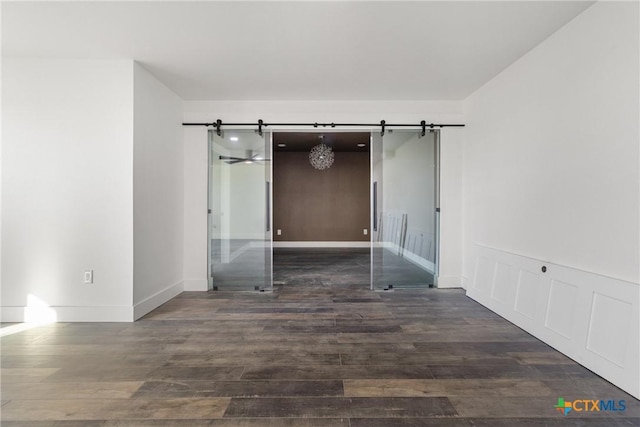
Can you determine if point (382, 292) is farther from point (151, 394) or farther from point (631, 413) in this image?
point (151, 394)

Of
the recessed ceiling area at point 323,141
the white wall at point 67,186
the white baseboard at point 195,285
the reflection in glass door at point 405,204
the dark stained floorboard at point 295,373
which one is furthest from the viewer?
the recessed ceiling area at point 323,141

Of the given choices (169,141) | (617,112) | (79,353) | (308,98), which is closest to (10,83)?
(169,141)

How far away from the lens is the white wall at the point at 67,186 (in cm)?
286

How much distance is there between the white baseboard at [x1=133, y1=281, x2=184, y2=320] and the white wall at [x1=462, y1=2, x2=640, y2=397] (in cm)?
375

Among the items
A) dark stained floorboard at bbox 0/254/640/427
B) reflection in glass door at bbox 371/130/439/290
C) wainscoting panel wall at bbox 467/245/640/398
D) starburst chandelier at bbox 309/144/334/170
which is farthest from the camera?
starburst chandelier at bbox 309/144/334/170

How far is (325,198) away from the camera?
7852 mm

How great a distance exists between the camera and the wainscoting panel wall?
182 cm

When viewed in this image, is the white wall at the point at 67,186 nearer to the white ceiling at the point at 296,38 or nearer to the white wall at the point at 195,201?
the white ceiling at the point at 296,38

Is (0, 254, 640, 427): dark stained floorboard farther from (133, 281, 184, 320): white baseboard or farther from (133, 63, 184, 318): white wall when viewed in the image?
(133, 63, 184, 318): white wall

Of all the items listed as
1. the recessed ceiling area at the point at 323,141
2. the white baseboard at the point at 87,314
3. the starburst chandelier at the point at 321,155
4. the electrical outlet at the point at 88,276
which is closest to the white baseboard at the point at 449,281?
the recessed ceiling area at the point at 323,141

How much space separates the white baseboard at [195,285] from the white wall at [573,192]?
3.52 meters

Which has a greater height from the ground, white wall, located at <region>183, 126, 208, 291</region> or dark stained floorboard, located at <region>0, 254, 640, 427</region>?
white wall, located at <region>183, 126, 208, 291</region>

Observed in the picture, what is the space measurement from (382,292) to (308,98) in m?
2.77

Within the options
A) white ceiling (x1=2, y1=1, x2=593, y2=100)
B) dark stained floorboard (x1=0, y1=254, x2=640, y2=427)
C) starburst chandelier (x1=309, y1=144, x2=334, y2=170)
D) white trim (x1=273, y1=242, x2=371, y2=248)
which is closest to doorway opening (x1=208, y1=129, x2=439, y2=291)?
white ceiling (x1=2, y1=1, x2=593, y2=100)
